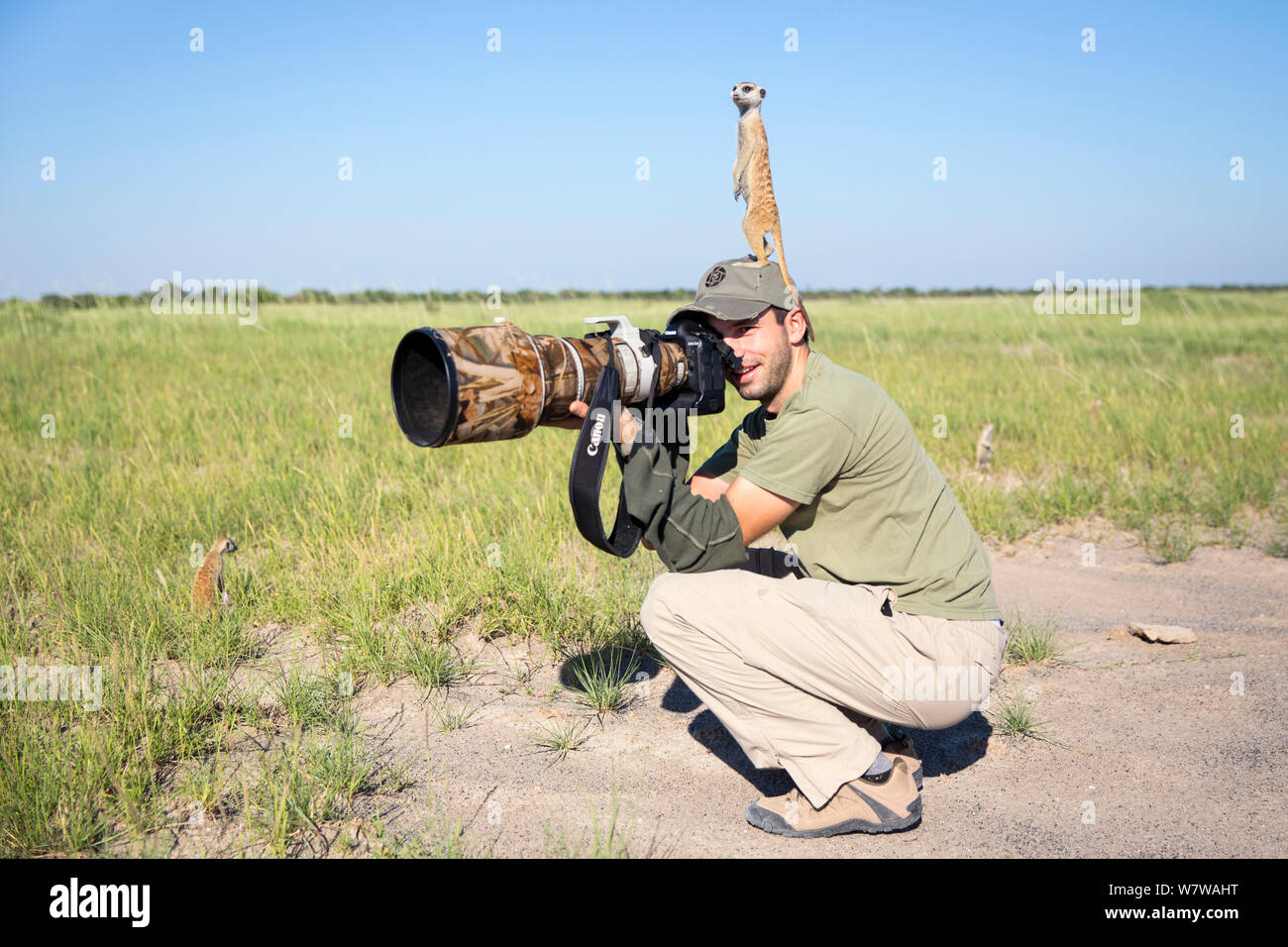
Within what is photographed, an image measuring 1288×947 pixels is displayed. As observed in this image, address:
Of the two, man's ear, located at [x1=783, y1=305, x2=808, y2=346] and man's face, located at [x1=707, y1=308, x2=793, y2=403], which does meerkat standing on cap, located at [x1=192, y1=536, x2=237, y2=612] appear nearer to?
man's face, located at [x1=707, y1=308, x2=793, y2=403]

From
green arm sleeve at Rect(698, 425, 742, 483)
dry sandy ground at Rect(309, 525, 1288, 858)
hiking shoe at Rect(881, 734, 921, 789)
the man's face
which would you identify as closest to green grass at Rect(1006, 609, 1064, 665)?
dry sandy ground at Rect(309, 525, 1288, 858)

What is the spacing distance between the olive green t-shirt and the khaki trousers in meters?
0.08

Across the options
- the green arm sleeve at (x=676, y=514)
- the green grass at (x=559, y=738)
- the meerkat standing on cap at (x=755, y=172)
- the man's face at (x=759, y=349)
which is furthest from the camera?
the green grass at (x=559, y=738)

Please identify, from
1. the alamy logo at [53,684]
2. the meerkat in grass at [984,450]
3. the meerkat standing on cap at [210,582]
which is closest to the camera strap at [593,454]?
the alamy logo at [53,684]

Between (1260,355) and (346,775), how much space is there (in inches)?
510

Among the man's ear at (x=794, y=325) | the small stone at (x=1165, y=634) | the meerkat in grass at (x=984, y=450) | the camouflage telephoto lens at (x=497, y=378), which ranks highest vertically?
the man's ear at (x=794, y=325)

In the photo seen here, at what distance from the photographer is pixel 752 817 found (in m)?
2.66

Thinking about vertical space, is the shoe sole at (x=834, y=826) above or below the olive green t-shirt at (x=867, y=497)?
below

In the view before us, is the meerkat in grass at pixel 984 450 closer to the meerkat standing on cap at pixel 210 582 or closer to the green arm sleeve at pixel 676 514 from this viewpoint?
the green arm sleeve at pixel 676 514

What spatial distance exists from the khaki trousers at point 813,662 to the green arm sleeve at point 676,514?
19 centimetres

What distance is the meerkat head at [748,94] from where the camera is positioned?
2775 mm

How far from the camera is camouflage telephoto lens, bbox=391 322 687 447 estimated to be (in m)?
2.07
